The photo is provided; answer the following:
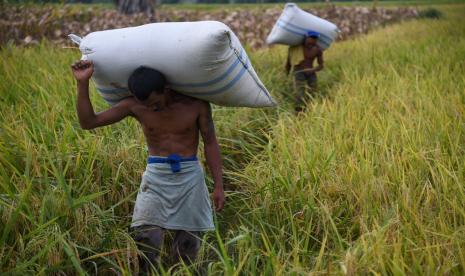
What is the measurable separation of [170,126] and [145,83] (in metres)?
0.22

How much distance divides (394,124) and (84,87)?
1851mm

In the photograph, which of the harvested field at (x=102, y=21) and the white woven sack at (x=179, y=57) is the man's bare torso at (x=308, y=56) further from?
the white woven sack at (x=179, y=57)

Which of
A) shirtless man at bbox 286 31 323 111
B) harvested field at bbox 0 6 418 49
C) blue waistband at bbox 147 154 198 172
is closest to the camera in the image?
blue waistband at bbox 147 154 198 172

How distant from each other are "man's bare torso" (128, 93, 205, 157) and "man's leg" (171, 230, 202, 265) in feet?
1.12

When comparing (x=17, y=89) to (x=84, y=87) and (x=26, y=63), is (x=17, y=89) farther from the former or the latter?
(x=84, y=87)

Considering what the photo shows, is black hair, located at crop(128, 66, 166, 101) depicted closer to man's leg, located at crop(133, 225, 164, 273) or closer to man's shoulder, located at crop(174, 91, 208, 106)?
man's shoulder, located at crop(174, 91, 208, 106)

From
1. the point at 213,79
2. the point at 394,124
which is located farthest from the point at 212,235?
the point at 394,124

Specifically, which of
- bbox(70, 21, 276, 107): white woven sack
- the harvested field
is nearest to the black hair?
bbox(70, 21, 276, 107): white woven sack

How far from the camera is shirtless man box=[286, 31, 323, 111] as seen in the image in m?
4.77

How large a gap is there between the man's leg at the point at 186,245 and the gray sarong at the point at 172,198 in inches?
2.1

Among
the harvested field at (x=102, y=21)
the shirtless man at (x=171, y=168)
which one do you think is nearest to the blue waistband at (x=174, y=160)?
the shirtless man at (x=171, y=168)

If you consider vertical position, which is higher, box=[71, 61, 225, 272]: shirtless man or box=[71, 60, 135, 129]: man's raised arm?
box=[71, 60, 135, 129]: man's raised arm

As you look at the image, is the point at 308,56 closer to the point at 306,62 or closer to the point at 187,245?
the point at 306,62

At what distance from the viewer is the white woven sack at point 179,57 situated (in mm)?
1920
